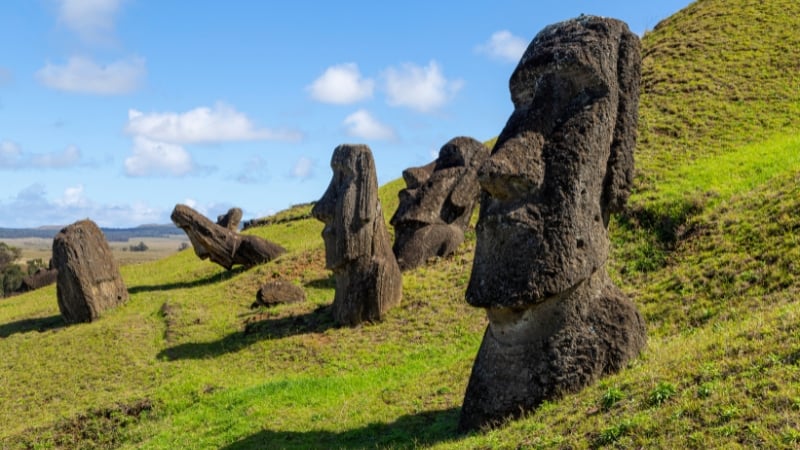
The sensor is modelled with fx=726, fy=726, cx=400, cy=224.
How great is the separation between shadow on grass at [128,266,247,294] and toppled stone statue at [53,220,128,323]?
377cm

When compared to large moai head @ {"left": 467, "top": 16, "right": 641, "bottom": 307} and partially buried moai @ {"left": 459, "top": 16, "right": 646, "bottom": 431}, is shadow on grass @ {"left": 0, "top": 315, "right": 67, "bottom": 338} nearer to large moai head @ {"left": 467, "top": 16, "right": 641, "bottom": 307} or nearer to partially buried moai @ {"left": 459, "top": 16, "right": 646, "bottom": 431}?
partially buried moai @ {"left": 459, "top": 16, "right": 646, "bottom": 431}

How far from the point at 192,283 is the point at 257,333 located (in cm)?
1010

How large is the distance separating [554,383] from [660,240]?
11.1 meters

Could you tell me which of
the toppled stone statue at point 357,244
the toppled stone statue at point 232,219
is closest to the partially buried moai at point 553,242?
the toppled stone statue at point 357,244

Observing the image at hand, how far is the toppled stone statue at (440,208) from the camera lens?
2444cm

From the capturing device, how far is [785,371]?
23.7ft

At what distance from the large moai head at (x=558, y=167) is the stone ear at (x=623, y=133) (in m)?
0.01

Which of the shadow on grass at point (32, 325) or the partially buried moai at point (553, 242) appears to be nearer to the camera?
the partially buried moai at point (553, 242)

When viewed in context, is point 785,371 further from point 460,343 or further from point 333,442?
point 460,343

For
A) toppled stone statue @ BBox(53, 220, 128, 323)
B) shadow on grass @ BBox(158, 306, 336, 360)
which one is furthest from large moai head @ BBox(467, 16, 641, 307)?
toppled stone statue @ BBox(53, 220, 128, 323)

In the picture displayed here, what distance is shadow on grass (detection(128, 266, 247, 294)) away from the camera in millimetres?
28828

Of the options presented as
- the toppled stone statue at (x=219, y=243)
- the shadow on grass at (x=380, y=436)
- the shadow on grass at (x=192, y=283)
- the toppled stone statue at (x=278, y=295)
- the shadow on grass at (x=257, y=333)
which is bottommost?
the shadow on grass at (x=380, y=436)

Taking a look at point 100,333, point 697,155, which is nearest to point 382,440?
→ point 100,333

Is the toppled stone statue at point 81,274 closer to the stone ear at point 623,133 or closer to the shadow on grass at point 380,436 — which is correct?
the shadow on grass at point 380,436
